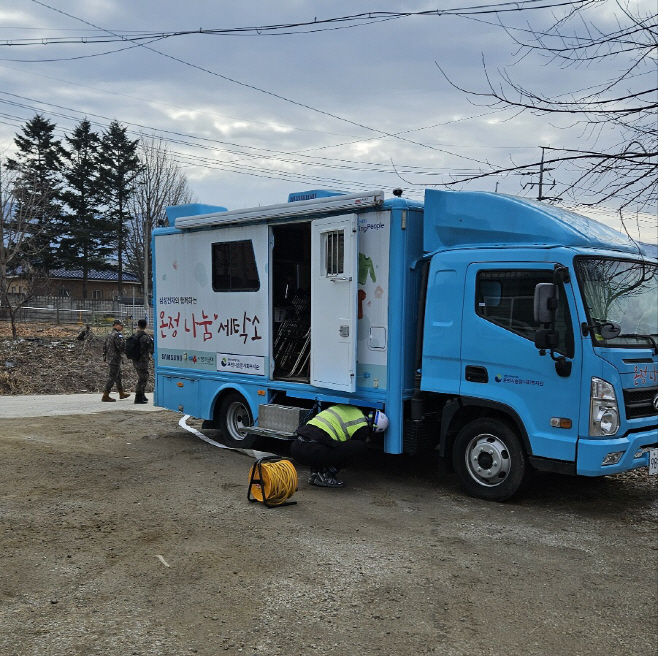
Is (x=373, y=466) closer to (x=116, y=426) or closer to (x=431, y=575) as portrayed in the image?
(x=431, y=575)

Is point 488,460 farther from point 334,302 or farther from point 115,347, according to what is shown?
point 115,347

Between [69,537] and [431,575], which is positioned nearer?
[431,575]

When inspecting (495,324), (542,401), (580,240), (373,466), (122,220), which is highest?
(122,220)

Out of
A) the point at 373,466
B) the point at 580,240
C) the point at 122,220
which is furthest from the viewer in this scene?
the point at 122,220

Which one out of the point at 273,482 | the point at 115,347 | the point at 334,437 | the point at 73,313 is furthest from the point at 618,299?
the point at 73,313

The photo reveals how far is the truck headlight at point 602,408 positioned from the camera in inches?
254

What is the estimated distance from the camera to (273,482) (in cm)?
680

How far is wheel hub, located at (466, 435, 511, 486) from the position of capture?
23.5ft

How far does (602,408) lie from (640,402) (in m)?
0.54

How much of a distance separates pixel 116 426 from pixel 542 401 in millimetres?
7311

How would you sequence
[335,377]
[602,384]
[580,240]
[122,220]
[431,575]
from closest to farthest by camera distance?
[431,575] → [602,384] → [580,240] → [335,377] → [122,220]

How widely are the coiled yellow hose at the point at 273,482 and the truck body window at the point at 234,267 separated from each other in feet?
9.69

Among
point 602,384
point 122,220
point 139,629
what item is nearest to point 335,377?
point 602,384

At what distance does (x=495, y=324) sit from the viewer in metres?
7.13
